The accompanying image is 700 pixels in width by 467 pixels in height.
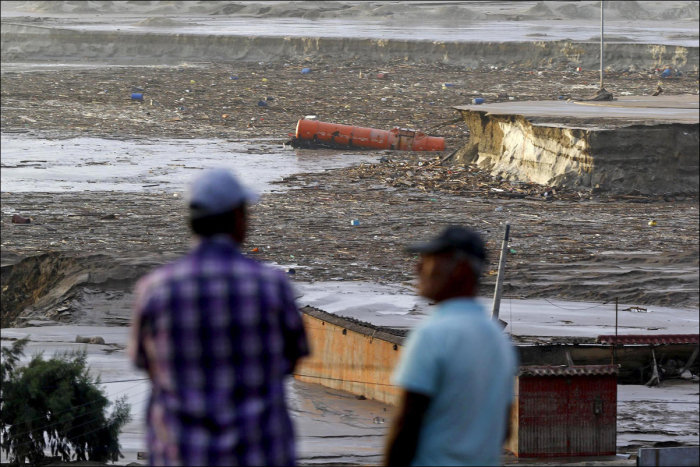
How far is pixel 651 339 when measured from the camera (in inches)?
505

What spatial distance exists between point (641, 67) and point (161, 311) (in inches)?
1892

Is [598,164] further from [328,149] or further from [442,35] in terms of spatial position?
[442,35]

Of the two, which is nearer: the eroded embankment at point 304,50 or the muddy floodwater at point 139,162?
the muddy floodwater at point 139,162

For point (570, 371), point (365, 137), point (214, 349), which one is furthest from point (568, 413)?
point (365, 137)

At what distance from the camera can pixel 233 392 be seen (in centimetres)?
252

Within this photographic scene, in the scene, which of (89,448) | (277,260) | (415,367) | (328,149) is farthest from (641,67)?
(415,367)

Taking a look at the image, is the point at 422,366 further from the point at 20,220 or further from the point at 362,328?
the point at 20,220

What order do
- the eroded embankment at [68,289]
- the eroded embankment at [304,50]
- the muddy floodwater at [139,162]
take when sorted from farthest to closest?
the eroded embankment at [304,50], the muddy floodwater at [139,162], the eroded embankment at [68,289]

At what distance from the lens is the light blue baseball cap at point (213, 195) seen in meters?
2.56

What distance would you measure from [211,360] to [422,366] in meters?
0.47

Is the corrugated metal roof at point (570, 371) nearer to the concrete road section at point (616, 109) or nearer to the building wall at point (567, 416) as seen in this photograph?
the building wall at point (567, 416)

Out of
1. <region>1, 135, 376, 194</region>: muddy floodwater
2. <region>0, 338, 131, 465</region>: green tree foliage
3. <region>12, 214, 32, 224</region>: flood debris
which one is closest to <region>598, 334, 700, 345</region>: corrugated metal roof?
<region>0, 338, 131, 465</region>: green tree foliage

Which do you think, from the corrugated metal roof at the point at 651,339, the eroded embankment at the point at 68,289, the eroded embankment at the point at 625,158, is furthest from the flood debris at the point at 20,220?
the corrugated metal roof at the point at 651,339

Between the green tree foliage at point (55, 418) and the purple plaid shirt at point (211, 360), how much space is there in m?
7.18
